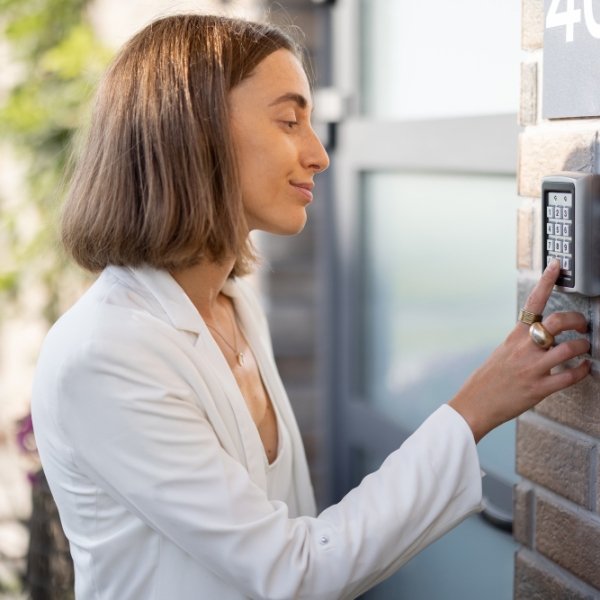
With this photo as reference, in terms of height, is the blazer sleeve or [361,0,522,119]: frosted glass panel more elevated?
[361,0,522,119]: frosted glass panel

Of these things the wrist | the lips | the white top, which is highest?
the lips

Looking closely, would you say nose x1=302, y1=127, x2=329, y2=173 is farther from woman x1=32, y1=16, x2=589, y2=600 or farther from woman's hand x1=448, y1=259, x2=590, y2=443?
woman's hand x1=448, y1=259, x2=590, y2=443

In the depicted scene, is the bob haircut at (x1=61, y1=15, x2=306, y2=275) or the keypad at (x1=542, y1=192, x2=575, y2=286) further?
the bob haircut at (x1=61, y1=15, x2=306, y2=275)

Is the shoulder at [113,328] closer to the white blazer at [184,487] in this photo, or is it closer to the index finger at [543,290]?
the white blazer at [184,487]

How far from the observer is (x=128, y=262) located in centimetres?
121

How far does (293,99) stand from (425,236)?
0.80 meters

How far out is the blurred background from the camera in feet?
5.39

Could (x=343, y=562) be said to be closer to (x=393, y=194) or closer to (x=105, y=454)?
(x=105, y=454)

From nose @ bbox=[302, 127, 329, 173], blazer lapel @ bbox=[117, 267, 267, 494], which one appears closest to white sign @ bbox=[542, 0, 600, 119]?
nose @ bbox=[302, 127, 329, 173]

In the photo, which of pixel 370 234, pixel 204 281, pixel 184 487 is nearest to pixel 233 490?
pixel 184 487

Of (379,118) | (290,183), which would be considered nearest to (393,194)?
(379,118)

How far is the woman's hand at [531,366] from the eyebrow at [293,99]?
0.48 metres

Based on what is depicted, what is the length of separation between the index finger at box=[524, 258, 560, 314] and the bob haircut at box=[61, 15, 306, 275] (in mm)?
467

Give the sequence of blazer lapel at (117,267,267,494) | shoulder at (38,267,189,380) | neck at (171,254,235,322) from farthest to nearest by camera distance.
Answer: neck at (171,254,235,322)
blazer lapel at (117,267,267,494)
shoulder at (38,267,189,380)
